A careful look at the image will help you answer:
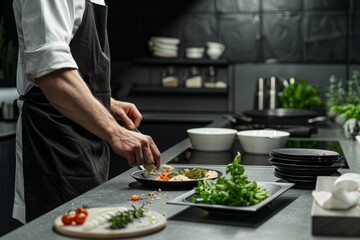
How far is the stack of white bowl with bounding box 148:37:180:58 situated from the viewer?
519 centimetres

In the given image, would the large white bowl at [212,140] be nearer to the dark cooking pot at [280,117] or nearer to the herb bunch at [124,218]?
the dark cooking pot at [280,117]

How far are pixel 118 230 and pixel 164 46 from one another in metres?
4.05

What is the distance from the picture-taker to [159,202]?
5.24 feet

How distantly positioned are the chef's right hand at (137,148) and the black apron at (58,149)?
0.35 metres

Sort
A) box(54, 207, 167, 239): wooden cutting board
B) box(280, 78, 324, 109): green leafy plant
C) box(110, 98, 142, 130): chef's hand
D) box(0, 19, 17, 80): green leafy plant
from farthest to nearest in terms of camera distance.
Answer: box(0, 19, 17, 80): green leafy plant
box(280, 78, 324, 109): green leafy plant
box(110, 98, 142, 130): chef's hand
box(54, 207, 167, 239): wooden cutting board

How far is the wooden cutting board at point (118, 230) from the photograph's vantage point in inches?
48.1

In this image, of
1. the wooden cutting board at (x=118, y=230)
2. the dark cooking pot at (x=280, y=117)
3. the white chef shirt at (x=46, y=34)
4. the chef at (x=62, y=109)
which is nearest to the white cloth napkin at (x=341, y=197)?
the wooden cutting board at (x=118, y=230)

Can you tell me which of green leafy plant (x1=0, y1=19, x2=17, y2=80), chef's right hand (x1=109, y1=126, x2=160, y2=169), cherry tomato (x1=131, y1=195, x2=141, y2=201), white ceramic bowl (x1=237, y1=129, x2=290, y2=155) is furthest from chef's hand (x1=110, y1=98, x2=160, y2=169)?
green leafy plant (x1=0, y1=19, x2=17, y2=80)

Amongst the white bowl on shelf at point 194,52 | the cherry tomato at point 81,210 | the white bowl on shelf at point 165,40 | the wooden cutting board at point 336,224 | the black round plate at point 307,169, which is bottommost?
the black round plate at point 307,169

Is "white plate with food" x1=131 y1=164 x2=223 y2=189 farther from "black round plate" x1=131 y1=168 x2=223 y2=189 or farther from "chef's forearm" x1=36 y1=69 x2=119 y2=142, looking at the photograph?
"chef's forearm" x1=36 y1=69 x2=119 y2=142

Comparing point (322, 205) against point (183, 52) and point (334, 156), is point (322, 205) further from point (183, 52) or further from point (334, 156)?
point (183, 52)

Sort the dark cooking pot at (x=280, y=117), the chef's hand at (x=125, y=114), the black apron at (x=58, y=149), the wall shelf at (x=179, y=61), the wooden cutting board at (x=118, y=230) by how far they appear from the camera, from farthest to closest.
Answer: the wall shelf at (x=179, y=61) < the dark cooking pot at (x=280, y=117) < the chef's hand at (x=125, y=114) < the black apron at (x=58, y=149) < the wooden cutting board at (x=118, y=230)

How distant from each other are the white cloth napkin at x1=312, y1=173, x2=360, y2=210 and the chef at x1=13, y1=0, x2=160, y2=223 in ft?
1.82

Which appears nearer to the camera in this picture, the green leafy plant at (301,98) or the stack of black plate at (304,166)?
the stack of black plate at (304,166)
